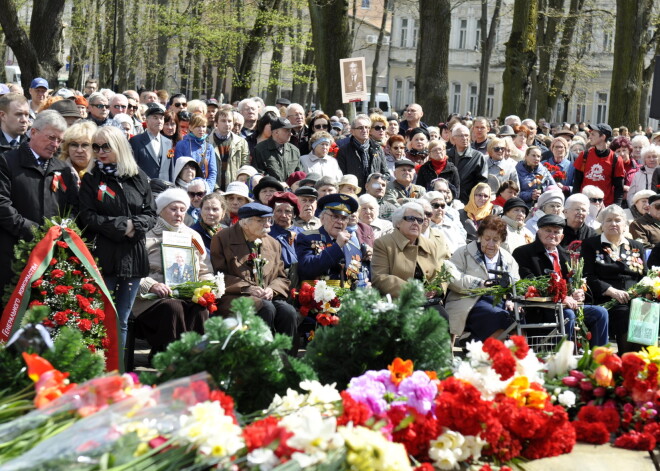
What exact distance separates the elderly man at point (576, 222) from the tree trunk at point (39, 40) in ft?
40.8

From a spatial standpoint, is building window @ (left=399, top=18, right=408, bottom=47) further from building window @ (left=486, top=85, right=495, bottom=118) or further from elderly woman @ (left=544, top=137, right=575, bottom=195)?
elderly woman @ (left=544, top=137, right=575, bottom=195)

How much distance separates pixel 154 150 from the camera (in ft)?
36.7

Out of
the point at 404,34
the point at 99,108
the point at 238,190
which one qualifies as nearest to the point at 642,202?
the point at 238,190

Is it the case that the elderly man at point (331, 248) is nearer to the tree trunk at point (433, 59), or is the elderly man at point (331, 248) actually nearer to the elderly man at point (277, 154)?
the elderly man at point (277, 154)

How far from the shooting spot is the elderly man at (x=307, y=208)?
971 cm

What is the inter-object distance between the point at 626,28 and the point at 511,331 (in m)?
18.4

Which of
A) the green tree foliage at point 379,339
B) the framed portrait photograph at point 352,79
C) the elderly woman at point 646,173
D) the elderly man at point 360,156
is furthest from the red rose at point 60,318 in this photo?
the elderly woman at point 646,173

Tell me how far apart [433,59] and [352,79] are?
3.84m

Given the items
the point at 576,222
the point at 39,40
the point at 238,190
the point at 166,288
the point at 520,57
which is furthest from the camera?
the point at 520,57

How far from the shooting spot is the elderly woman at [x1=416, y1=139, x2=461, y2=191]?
1298 cm

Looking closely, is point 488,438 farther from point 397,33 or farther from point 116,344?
point 397,33

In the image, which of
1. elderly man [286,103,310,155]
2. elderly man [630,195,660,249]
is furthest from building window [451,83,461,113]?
elderly man [630,195,660,249]

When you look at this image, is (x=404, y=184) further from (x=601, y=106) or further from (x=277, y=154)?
(x=601, y=106)

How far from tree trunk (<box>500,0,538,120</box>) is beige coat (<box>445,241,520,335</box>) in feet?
55.6
